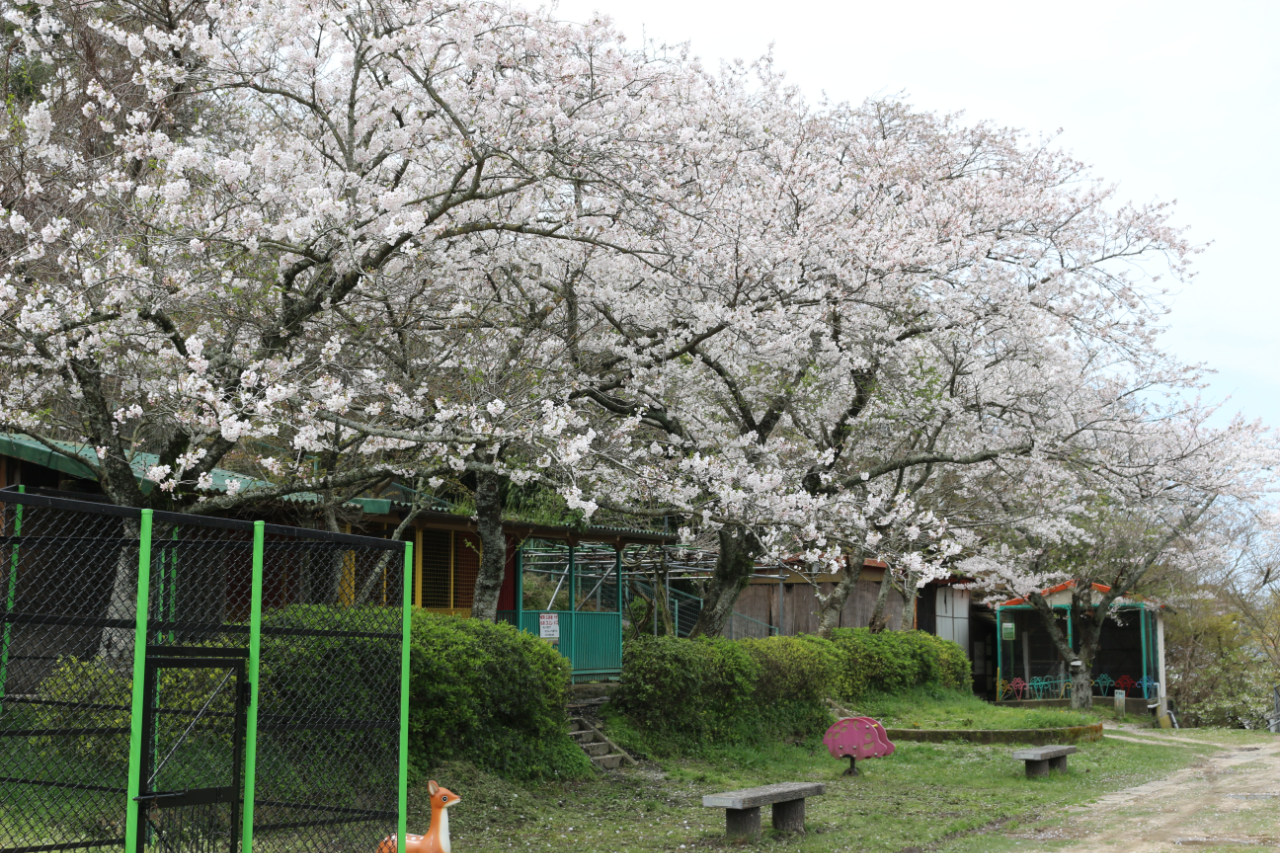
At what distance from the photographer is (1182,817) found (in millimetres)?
11719

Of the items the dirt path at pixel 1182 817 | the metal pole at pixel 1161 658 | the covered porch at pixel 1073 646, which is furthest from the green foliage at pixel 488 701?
the metal pole at pixel 1161 658

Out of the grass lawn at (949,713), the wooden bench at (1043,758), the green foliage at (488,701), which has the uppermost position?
the green foliage at (488,701)

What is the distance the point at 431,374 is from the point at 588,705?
6.05m

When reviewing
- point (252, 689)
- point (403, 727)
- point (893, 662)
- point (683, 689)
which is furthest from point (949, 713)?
point (252, 689)

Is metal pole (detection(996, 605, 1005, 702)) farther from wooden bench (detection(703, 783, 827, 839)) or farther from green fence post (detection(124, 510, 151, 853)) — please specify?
green fence post (detection(124, 510, 151, 853))

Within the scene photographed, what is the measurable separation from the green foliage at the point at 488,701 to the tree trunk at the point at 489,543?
1.06 meters

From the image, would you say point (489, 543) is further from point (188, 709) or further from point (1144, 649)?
point (1144, 649)

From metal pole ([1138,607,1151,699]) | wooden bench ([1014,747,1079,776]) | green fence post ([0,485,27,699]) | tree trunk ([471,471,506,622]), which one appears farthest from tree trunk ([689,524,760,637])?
metal pole ([1138,607,1151,699])

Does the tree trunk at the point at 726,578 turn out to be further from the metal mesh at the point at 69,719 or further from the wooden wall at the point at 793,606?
the wooden wall at the point at 793,606

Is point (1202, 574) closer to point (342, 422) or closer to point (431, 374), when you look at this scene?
point (431, 374)

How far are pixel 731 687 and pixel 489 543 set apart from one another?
5.20 meters

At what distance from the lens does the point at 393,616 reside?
9367 millimetres

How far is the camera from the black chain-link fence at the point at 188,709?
5.70m

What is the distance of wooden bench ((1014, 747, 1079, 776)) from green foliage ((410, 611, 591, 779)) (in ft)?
20.1
